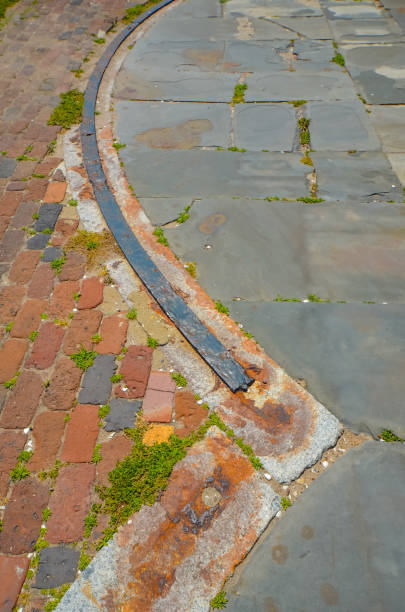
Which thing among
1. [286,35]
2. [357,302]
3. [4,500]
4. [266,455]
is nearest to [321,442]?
[266,455]

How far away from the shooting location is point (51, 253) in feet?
14.4

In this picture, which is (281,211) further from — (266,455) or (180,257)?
(266,455)

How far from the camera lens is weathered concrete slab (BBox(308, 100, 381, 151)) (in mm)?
Answer: 5547

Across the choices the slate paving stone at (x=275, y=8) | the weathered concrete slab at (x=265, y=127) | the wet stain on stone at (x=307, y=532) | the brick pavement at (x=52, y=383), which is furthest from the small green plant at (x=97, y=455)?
the slate paving stone at (x=275, y=8)

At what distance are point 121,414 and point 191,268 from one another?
5.08 ft

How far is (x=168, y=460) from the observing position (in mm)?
2994

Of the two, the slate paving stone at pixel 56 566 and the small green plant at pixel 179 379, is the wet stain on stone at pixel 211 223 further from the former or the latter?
the slate paving stone at pixel 56 566

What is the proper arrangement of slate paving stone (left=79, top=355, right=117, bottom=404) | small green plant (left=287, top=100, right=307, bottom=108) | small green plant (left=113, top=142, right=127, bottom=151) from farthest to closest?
small green plant (left=287, top=100, right=307, bottom=108) < small green plant (left=113, top=142, right=127, bottom=151) < slate paving stone (left=79, top=355, right=117, bottom=404)

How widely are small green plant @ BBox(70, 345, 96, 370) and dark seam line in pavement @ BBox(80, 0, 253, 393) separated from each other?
71 cm

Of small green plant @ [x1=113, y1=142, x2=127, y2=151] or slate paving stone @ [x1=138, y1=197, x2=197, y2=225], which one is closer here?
slate paving stone @ [x1=138, y1=197, x2=197, y2=225]

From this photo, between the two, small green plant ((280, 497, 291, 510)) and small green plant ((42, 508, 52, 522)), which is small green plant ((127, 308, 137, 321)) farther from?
small green plant ((280, 497, 291, 510))

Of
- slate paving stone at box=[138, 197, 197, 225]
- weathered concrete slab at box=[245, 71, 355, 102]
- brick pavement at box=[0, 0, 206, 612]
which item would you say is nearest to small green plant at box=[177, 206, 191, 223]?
slate paving stone at box=[138, 197, 197, 225]

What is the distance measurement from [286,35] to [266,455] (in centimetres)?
747

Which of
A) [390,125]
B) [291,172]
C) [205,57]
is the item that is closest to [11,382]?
[291,172]
